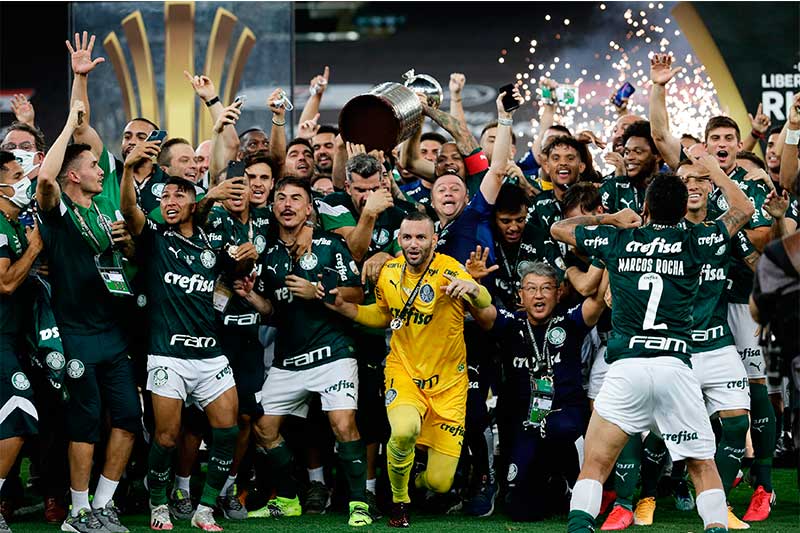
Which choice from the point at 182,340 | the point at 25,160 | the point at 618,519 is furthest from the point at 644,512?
the point at 25,160

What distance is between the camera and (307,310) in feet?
25.8

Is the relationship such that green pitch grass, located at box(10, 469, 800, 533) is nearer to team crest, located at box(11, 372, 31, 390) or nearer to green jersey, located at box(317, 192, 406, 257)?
team crest, located at box(11, 372, 31, 390)

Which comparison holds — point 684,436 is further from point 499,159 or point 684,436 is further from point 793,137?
point 793,137

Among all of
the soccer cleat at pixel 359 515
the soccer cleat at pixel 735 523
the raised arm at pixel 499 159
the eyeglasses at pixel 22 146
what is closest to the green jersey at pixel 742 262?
the raised arm at pixel 499 159

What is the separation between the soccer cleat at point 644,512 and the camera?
7531 mm

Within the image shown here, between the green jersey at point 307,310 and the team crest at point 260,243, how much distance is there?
37 mm

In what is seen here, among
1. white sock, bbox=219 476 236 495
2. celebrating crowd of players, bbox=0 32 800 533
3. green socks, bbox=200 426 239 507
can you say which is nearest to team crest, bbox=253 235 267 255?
celebrating crowd of players, bbox=0 32 800 533

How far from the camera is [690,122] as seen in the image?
12.3 meters

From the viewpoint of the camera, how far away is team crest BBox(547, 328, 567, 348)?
7770 millimetres

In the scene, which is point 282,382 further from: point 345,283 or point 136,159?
point 136,159

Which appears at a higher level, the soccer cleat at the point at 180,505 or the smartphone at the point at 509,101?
the smartphone at the point at 509,101

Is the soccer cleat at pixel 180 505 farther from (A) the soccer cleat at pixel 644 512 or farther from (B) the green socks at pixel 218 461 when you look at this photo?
(A) the soccer cleat at pixel 644 512

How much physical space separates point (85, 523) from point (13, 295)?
1.32 m

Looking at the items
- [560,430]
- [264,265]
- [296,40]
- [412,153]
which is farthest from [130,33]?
[560,430]
